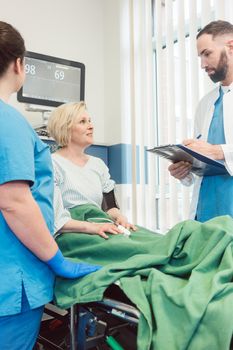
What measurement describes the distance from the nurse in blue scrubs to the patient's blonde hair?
0.71 metres

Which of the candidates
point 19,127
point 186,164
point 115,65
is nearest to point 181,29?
point 115,65

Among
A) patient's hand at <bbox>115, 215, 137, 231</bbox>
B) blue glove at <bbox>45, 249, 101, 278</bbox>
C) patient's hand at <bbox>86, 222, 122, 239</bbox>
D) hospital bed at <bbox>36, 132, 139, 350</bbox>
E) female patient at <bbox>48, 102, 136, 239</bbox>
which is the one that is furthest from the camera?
female patient at <bbox>48, 102, 136, 239</bbox>

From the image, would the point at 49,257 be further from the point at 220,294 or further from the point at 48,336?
the point at 48,336

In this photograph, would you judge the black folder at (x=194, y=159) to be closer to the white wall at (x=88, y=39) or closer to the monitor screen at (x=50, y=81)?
the monitor screen at (x=50, y=81)

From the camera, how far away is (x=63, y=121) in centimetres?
181

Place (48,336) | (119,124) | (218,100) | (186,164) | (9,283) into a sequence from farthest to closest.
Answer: (119,124) → (48,336) → (218,100) → (186,164) → (9,283)

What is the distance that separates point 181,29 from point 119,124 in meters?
0.78

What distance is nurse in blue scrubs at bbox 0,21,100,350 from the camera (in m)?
0.95

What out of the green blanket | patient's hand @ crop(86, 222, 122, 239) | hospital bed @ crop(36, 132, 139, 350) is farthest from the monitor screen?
hospital bed @ crop(36, 132, 139, 350)

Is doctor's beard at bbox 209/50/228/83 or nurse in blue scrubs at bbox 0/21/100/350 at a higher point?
doctor's beard at bbox 209/50/228/83

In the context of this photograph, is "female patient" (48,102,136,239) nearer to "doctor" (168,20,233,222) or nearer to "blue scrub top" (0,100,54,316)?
"doctor" (168,20,233,222)

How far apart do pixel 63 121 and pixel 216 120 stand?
0.75 m

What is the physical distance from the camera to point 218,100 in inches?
71.7

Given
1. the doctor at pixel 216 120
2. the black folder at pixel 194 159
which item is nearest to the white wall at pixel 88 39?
the doctor at pixel 216 120
